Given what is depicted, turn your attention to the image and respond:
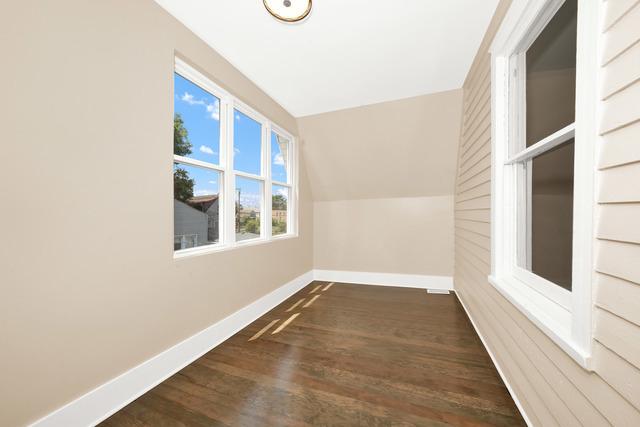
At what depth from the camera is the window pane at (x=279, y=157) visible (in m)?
3.34

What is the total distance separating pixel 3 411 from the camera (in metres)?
1.07

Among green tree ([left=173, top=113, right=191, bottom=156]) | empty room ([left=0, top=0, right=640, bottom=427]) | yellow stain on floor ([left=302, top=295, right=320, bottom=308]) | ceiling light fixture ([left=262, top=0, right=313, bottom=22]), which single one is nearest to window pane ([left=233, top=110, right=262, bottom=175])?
empty room ([left=0, top=0, right=640, bottom=427])

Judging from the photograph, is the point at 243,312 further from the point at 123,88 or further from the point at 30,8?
the point at 30,8

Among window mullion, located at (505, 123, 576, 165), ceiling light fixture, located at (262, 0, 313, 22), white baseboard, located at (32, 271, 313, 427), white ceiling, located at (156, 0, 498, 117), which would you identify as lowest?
white baseboard, located at (32, 271, 313, 427)

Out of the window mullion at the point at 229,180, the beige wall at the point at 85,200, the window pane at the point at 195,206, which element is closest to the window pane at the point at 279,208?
the window mullion at the point at 229,180

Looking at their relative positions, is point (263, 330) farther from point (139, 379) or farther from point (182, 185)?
point (182, 185)

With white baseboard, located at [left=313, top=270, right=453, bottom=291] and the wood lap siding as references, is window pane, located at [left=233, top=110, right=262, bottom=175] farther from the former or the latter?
the wood lap siding

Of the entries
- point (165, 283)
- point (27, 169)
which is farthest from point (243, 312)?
point (27, 169)

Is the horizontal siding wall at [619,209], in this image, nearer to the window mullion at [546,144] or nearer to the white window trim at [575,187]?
the white window trim at [575,187]

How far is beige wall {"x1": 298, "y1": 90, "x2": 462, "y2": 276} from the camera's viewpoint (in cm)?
320

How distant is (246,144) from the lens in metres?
2.79

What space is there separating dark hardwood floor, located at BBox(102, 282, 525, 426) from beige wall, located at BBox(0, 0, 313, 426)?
1.28 feet

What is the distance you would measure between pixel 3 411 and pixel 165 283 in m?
0.82

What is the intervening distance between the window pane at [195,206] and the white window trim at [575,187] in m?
2.32
